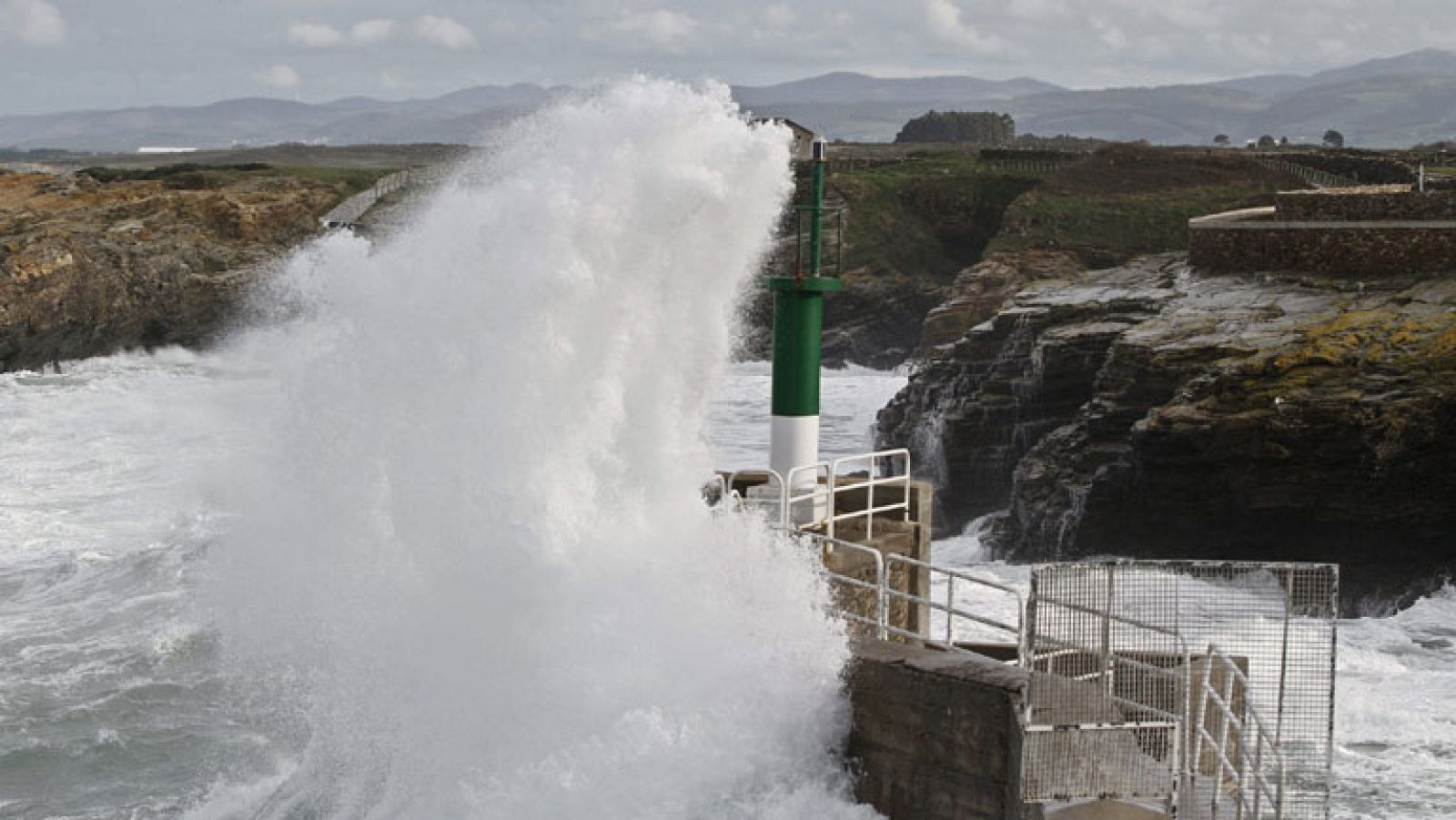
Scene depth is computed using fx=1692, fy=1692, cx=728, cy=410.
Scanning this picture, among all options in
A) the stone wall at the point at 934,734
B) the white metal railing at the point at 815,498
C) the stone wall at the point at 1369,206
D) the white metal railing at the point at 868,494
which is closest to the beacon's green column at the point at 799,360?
the white metal railing at the point at 815,498

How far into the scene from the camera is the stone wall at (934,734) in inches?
321

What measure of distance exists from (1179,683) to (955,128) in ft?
378

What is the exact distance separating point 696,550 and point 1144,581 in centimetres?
269

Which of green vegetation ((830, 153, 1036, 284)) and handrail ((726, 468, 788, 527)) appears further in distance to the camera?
green vegetation ((830, 153, 1036, 284))

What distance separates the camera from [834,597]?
9.93 m

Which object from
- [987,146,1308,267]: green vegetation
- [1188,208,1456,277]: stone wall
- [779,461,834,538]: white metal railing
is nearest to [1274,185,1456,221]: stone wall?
[1188,208,1456,277]: stone wall

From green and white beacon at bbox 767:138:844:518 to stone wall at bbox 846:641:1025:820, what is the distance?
257cm

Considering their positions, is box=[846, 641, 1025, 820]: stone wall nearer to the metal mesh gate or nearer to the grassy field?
the metal mesh gate

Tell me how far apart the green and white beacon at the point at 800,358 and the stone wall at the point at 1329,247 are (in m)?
16.5

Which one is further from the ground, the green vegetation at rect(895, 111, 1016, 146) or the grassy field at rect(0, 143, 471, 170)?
the green vegetation at rect(895, 111, 1016, 146)

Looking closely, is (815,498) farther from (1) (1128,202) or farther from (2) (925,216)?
(2) (925,216)

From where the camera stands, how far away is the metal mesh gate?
7406mm

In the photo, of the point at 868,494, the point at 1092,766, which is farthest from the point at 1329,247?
the point at 1092,766

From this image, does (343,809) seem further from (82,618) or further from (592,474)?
(82,618)
